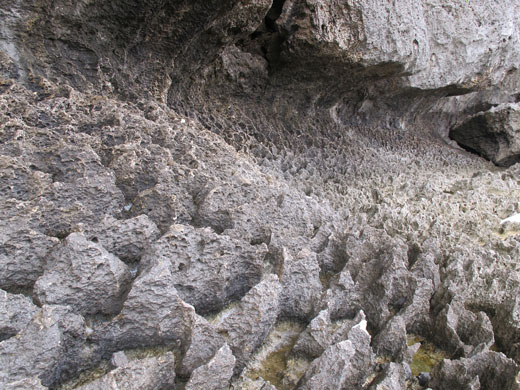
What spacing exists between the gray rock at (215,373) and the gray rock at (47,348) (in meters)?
0.38

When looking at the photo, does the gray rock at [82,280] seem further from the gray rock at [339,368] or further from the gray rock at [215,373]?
the gray rock at [339,368]

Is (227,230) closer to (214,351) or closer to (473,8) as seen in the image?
(214,351)

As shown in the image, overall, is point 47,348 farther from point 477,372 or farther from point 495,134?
point 495,134

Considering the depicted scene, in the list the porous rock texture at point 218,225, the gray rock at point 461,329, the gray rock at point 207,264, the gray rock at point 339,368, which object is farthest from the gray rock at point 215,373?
the gray rock at point 461,329

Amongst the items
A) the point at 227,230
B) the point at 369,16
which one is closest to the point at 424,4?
the point at 369,16

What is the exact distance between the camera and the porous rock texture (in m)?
1.39

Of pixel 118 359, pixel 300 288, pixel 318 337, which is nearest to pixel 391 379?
pixel 318 337

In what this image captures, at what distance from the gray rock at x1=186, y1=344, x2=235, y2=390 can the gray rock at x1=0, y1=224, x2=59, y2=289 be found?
0.65 metres

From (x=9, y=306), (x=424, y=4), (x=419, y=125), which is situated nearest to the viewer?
(x=9, y=306)

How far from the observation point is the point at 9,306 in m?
1.23

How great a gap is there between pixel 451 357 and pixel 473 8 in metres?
4.72

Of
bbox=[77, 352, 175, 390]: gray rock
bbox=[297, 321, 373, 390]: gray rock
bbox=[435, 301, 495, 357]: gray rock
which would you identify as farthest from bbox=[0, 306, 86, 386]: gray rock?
bbox=[435, 301, 495, 357]: gray rock

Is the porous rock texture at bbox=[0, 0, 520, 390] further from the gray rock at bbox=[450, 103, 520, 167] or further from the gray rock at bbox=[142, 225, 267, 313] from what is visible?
the gray rock at bbox=[450, 103, 520, 167]

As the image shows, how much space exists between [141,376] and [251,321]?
0.44m
